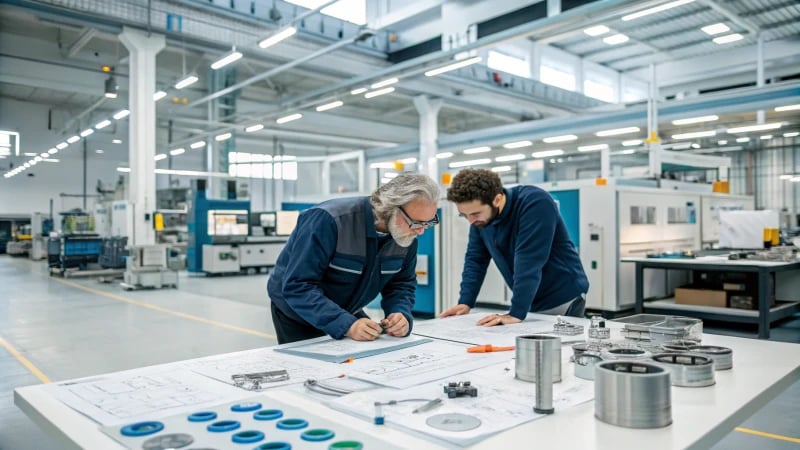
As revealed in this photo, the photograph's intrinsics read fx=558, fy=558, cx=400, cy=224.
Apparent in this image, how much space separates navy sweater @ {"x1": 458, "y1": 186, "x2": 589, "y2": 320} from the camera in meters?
2.23

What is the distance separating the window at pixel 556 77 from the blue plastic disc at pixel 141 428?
13.6 meters

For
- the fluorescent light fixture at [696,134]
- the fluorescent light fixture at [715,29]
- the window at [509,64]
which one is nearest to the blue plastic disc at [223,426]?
the fluorescent light fixture at [696,134]

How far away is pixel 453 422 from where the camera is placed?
3.29 feet

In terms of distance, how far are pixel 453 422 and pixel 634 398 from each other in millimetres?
318

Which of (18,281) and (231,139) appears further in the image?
(231,139)

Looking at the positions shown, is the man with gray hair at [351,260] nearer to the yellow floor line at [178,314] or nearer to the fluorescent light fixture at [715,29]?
the yellow floor line at [178,314]

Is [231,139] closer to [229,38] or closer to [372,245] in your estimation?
[229,38]

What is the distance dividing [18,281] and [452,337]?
11.5m

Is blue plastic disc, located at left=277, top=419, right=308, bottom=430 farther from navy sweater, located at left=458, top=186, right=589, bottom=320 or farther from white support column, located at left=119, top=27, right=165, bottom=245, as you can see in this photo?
white support column, located at left=119, top=27, right=165, bottom=245

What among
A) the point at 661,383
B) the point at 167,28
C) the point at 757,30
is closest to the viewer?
the point at 661,383

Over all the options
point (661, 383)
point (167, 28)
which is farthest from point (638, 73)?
point (661, 383)

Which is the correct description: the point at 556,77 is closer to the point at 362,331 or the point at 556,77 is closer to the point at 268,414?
the point at 362,331

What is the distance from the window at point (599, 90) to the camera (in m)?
15.0

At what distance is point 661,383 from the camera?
0.97m
